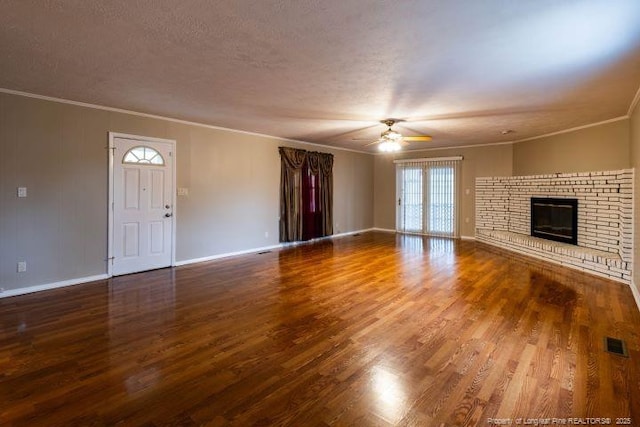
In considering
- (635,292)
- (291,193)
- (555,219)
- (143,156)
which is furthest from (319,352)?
(555,219)

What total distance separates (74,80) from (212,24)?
2.27m

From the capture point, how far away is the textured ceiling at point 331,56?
2197 mm

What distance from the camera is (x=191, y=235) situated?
5938mm

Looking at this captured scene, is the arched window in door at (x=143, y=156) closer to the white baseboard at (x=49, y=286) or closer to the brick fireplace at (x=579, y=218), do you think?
the white baseboard at (x=49, y=286)

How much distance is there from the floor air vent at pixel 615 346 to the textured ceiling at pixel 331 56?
8.11ft

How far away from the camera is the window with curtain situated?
8867mm

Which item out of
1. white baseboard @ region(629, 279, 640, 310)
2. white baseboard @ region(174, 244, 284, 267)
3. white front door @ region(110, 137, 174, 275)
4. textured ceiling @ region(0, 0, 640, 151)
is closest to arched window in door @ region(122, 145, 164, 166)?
white front door @ region(110, 137, 174, 275)

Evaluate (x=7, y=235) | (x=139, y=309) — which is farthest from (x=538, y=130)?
(x=7, y=235)

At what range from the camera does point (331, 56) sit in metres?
2.92

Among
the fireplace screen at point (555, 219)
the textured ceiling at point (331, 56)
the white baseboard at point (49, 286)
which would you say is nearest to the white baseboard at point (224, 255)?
the white baseboard at point (49, 286)

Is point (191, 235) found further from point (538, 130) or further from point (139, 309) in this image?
point (538, 130)

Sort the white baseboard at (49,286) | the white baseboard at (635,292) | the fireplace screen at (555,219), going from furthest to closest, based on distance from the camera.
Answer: the fireplace screen at (555,219), the white baseboard at (49,286), the white baseboard at (635,292)

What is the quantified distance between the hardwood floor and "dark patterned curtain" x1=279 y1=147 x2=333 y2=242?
9.78 feet

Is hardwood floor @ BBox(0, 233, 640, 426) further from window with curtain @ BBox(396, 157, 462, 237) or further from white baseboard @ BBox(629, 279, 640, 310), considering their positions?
window with curtain @ BBox(396, 157, 462, 237)
